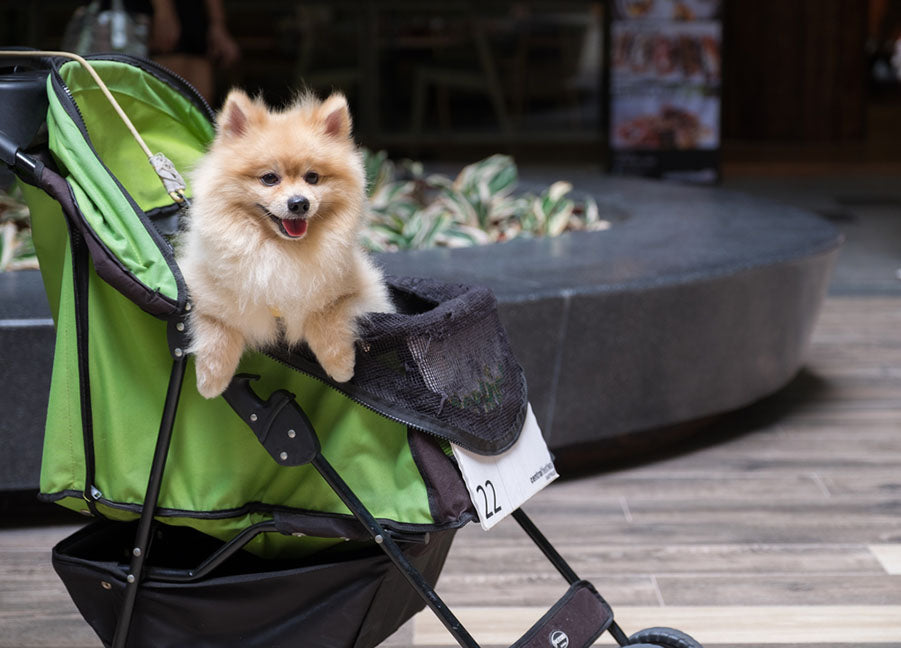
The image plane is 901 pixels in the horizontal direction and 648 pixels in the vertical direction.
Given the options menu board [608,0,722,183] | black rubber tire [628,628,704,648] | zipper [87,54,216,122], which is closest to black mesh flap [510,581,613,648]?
black rubber tire [628,628,704,648]

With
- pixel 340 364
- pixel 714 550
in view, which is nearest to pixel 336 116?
pixel 340 364

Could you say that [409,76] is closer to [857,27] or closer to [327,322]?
[857,27]

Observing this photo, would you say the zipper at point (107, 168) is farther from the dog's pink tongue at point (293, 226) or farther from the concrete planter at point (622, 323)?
the concrete planter at point (622, 323)

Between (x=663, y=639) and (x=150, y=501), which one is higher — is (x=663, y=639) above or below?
below

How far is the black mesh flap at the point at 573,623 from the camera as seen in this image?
173 centimetres

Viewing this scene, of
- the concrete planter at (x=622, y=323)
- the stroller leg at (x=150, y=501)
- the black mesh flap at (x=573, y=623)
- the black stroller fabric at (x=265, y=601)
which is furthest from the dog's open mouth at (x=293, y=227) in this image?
the concrete planter at (x=622, y=323)


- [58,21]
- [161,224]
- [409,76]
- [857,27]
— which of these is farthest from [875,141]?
[161,224]

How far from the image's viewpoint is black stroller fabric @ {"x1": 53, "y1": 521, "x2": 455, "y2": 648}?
5.34 ft

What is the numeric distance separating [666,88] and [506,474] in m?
5.93

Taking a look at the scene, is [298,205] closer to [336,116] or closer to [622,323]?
[336,116]

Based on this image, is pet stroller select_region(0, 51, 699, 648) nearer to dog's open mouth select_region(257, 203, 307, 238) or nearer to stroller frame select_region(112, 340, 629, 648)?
stroller frame select_region(112, 340, 629, 648)

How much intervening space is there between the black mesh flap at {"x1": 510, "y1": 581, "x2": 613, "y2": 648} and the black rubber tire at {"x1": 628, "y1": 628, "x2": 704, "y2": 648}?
108 mm

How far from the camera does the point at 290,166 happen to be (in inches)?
56.8

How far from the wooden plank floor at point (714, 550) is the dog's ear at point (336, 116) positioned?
2.40 feet
